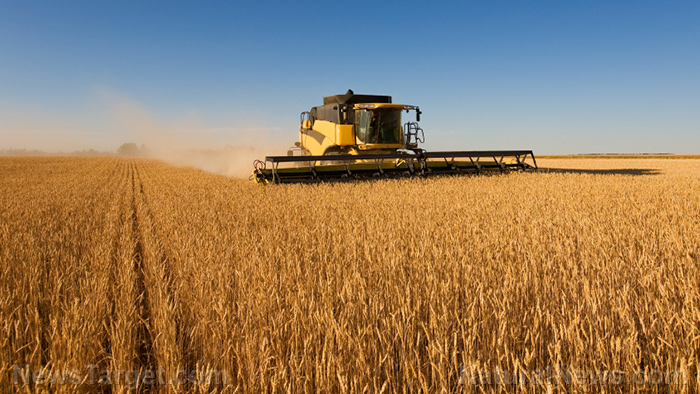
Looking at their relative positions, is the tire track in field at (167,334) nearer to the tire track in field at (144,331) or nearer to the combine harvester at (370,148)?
the tire track in field at (144,331)

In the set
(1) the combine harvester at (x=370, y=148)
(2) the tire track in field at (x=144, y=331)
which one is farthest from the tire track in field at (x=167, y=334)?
(1) the combine harvester at (x=370, y=148)

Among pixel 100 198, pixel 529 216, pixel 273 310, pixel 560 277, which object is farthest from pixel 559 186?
pixel 100 198

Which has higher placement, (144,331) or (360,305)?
(360,305)

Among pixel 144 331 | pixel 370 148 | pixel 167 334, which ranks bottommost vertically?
pixel 144 331

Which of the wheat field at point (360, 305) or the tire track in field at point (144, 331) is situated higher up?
the wheat field at point (360, 305)

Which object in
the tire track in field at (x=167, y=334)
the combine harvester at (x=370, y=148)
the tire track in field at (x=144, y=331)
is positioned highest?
the combine harvester at (x=370, y=148)

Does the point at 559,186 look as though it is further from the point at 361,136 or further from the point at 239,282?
the point at 239,282

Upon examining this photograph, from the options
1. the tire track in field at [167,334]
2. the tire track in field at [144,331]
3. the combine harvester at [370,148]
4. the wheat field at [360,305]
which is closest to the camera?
the wheat field at [360,305]

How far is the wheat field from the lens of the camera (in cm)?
151

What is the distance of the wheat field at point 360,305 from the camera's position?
4.94 ft

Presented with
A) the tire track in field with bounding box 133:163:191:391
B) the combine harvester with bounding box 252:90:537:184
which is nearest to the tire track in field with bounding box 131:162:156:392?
the tire track in field with bounding box 133:163:191:391

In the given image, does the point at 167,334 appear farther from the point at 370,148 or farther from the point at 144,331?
the point at 370,148

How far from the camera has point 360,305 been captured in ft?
6.70

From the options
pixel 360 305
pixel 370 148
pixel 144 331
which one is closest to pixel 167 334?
pixel 144 331
